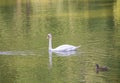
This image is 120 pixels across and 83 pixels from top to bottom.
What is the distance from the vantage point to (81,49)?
26.1m

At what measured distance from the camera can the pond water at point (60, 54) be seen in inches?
802

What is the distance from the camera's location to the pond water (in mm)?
20375

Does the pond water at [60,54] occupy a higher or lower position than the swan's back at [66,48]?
lower

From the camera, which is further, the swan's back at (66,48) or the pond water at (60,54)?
the swan's back at (66,48)

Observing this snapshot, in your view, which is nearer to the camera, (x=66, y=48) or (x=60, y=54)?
(x=60, y=54)

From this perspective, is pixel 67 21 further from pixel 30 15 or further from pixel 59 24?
pixel 30 15

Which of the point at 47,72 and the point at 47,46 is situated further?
the point at 47,46

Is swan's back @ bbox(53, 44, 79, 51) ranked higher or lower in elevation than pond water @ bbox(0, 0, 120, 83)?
higher

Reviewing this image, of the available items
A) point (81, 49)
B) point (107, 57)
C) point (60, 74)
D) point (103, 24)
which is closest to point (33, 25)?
point (103, 24)

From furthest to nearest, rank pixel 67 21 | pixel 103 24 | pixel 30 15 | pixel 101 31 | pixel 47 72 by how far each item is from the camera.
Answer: pixel 30 15, pixel 67 21, pixel 103 24, pixel 101 31, pixel 47 72

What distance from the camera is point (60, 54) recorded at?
2545 cm

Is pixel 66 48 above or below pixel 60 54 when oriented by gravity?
above

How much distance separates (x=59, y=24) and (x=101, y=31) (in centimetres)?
607

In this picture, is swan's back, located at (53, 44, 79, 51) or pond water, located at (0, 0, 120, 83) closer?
pond water, located at (0, 0, 120, 83)
